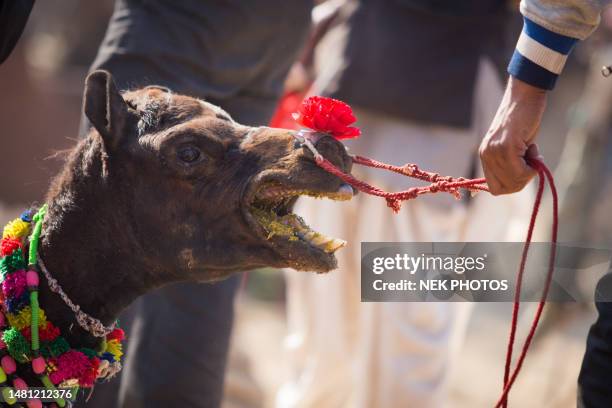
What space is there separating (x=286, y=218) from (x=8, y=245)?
918 mm

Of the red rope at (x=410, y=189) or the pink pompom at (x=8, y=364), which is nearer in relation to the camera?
the red rope at (x=410, y=189)

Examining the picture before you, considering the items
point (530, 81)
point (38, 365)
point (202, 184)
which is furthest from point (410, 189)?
point (38, 365)

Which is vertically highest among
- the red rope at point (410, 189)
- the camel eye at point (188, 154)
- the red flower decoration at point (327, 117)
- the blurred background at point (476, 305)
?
the red flower decoration at point (327, 117)

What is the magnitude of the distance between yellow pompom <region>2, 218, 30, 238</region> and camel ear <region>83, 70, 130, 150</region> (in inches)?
16.0

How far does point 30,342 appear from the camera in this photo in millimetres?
2992

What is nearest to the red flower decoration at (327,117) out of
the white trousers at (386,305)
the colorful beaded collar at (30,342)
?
the colorful beaded collar at (30,342)

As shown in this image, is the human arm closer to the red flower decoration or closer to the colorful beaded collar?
the red flower decoration

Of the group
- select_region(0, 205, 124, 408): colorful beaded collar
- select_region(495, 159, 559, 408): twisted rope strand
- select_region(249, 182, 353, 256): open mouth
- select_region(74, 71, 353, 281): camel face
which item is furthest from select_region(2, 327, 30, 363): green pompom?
select_region(495, 159, 559, 408): twisted rope strand

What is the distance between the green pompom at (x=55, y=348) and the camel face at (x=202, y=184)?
0.38 meters

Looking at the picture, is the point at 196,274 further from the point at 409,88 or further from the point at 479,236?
the point at 479,236

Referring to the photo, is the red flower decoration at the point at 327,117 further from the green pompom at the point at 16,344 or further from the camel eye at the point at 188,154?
the green pompom at the point at 16,344

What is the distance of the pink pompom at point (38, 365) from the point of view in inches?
116

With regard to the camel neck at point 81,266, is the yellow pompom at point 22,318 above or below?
below

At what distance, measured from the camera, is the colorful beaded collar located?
2965mm
